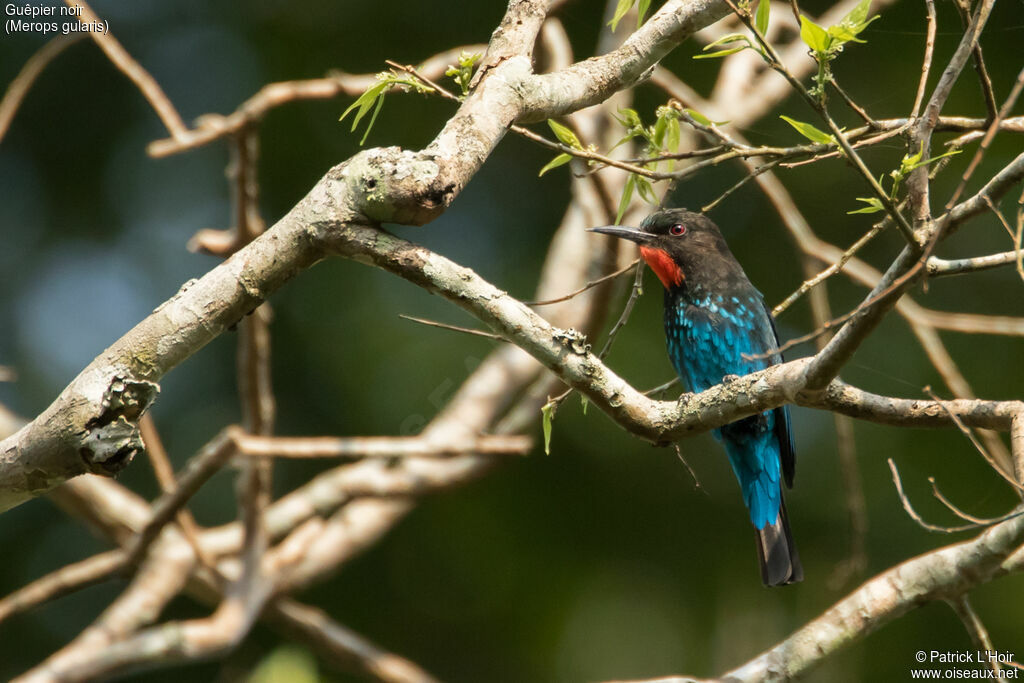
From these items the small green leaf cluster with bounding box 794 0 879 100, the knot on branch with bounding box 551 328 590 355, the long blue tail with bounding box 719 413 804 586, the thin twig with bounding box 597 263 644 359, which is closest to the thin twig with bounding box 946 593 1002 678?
the thin twig with bounding box 597 263 644 359

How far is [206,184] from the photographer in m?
7.71

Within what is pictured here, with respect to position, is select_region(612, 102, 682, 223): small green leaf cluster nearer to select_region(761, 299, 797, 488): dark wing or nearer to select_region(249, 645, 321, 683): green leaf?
select_region(249, 645, 321, 683): green leaf

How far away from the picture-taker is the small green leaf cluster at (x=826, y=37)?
6.76ft

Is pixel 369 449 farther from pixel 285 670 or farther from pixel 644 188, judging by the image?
pixel 644 188

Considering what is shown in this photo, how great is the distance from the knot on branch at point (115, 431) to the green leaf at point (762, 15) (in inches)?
61.3

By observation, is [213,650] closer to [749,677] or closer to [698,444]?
[749,677]

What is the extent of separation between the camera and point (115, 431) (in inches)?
79.7

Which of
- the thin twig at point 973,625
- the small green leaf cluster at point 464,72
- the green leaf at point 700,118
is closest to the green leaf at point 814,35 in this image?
the green leaf at point 700,118

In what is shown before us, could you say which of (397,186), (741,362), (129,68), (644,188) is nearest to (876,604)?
(644,188)

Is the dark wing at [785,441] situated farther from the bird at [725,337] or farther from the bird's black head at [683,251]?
the bird's black head at [683,251]

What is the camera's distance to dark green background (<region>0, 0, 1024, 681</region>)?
673 centimetres

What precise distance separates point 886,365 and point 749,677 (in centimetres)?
436

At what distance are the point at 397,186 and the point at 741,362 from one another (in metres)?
2.80

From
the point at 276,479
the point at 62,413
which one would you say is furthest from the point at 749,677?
the point at 276,479
